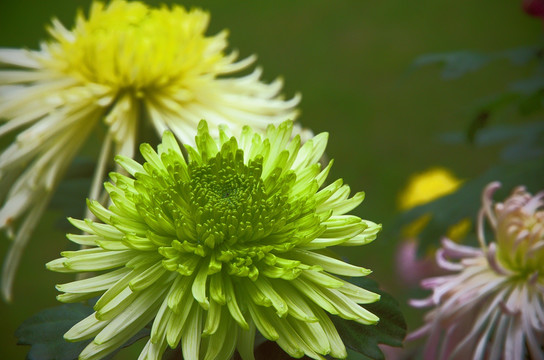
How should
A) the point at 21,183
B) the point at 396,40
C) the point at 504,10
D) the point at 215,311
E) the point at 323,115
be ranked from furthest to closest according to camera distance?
the point at 504,10
the point at 396,40
the point at 323,115
the point at 21,183
the point at 215,311

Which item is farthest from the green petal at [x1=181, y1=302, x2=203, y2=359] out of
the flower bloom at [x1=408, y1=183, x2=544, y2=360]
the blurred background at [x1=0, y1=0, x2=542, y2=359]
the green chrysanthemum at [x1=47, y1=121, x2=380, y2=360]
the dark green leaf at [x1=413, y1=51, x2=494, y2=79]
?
the blurred background at [x1=0, y1=0, x2=542, y2=359]

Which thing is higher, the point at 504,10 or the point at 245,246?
the point at 504,10

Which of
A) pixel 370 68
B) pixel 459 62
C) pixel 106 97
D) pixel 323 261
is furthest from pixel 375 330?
pixel 370 68

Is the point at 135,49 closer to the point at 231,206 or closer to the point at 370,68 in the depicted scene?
the point at 231,206

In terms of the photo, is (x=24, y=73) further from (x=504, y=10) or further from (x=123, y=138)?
(x=504, y=10)

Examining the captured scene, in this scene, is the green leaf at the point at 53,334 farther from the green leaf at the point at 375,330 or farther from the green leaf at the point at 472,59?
the green leaf at the point at 472,59

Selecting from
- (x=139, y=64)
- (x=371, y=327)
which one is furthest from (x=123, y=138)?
(x=371, y=327)
